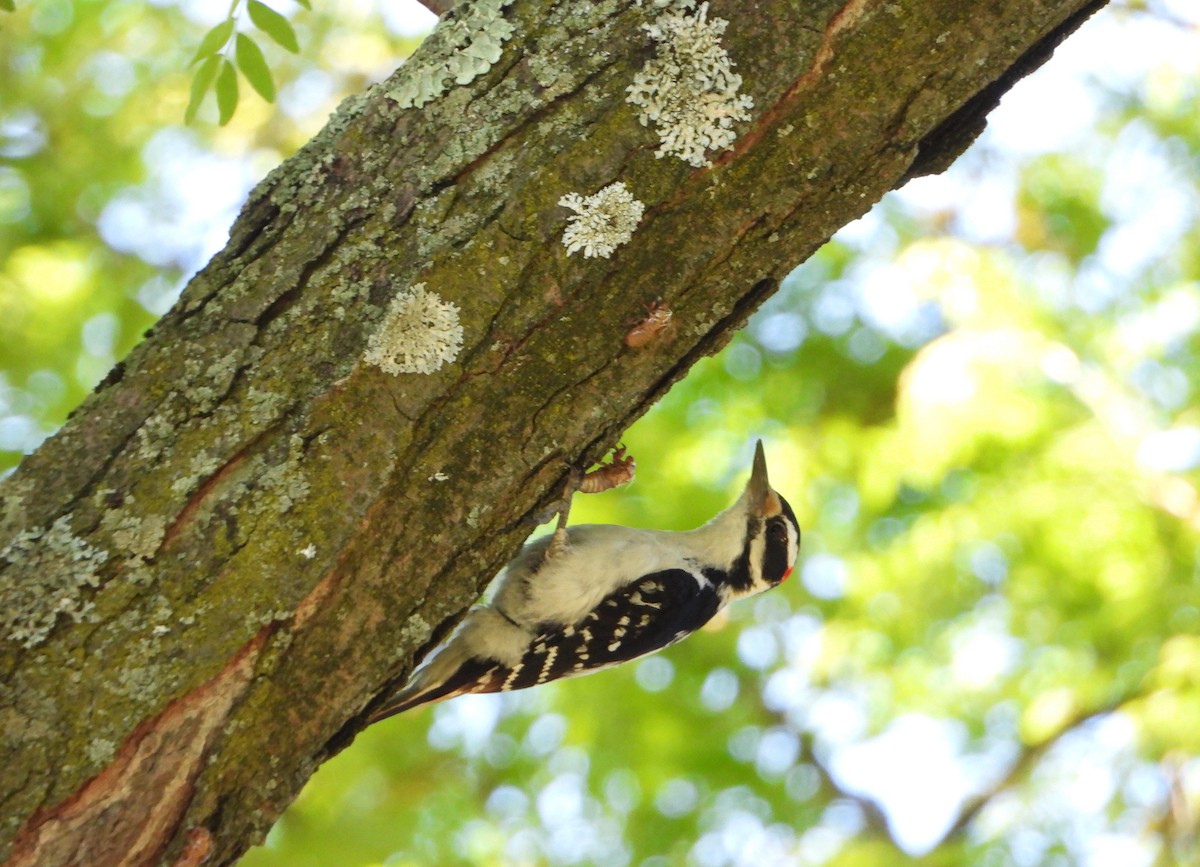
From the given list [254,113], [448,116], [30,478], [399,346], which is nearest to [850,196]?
[448,116]

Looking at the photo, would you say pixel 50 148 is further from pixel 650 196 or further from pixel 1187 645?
pixel 1187 645

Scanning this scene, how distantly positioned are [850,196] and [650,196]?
49cm

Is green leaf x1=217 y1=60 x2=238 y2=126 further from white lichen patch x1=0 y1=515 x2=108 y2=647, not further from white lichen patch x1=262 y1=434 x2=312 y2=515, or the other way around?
white lichen patch x1=0 y1=515 x2=108 y2=647

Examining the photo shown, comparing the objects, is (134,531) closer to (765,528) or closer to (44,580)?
(44,580)

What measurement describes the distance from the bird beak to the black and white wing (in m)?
0.57

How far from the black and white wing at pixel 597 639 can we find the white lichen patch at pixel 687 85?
2113mm

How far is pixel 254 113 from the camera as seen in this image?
692 cm

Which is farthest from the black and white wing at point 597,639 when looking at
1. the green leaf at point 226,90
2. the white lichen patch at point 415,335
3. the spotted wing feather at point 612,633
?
the green leaf at point 226,90

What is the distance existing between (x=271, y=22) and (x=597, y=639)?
2.44 m

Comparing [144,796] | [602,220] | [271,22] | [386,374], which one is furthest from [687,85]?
[144,796]

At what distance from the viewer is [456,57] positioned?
2453 millimetres

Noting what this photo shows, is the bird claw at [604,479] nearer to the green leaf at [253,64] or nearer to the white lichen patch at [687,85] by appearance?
the white lichen patch at [687,85]

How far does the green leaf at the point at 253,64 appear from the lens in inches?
115

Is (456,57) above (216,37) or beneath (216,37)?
beneath
